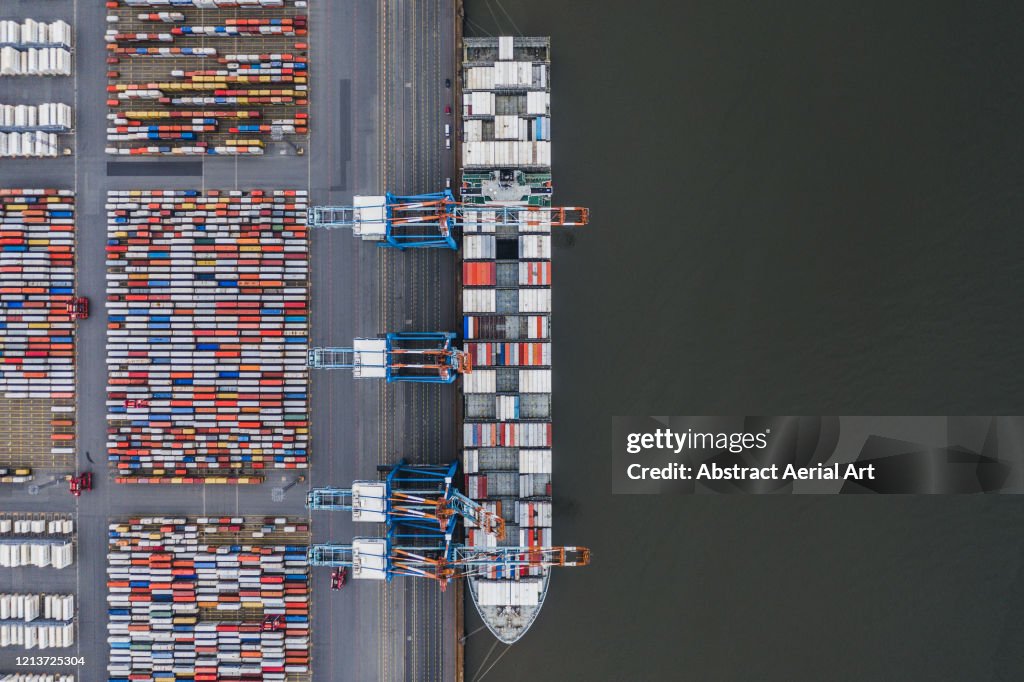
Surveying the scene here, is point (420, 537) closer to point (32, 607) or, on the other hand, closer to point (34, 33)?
point (32, 607)

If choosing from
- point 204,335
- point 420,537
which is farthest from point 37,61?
point 420,537

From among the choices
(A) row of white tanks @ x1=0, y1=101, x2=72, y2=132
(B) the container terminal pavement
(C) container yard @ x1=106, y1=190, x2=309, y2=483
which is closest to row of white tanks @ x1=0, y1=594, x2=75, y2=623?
(B) the container terminal pavement

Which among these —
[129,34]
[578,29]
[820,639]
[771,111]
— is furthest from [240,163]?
[820,639]

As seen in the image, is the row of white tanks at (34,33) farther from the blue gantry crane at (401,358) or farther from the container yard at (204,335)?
the blue gantry crane at (401,358)

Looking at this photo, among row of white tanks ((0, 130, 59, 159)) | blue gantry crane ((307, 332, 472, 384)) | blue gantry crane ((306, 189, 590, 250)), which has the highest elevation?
row of white tanks ((0, 130, 59, 159))

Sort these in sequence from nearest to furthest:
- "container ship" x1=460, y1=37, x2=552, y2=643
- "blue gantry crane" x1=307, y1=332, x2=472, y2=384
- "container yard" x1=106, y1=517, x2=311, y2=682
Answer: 1. "blue gantry crane" x1=307, y1=332, x2=472, y2=384
2. "container ship" x1=460, y1=37, x2=552, y2=643
3. "container yard" x1=106, y1=517, x2=311, y2=682

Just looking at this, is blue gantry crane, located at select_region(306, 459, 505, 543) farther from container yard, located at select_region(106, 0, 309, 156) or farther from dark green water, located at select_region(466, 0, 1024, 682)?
container yard, located at select_region(106, 0, 309, 156)

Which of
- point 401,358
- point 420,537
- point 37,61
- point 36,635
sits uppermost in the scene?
point 37,61
